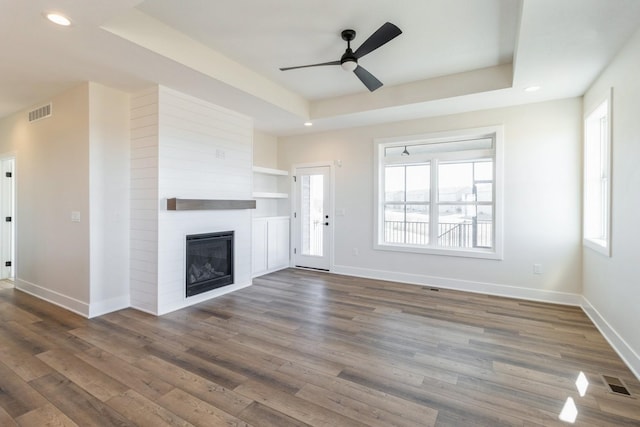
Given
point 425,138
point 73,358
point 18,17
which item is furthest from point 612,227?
point 18,17

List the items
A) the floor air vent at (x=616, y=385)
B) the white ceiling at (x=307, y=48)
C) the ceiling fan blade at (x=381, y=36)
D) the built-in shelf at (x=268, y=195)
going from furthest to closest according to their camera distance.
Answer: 1. the built-in shelf at (x=268, y=195)
2. the ceiling fan blade at (x=381, y=36)
3. the white ceiling at (x=307, y=48)
4. the floor air vent at (x=616, y=385)

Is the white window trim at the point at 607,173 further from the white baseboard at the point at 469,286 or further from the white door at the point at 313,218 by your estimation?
the white door at the point at 313,218

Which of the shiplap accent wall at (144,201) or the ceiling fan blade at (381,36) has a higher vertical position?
the ceiling fan blade at (381,36)

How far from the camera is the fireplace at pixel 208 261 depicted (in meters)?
4.11

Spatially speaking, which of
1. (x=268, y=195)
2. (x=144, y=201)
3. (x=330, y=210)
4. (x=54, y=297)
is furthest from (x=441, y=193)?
(x=54, y=297)

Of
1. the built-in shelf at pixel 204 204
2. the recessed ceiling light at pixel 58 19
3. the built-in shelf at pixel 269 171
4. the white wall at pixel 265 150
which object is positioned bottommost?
the built-in shelf at pixel 204 204

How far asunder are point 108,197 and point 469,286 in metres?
5.09

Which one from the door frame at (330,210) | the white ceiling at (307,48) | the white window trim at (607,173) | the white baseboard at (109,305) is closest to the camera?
the white ceiling at (307,48)

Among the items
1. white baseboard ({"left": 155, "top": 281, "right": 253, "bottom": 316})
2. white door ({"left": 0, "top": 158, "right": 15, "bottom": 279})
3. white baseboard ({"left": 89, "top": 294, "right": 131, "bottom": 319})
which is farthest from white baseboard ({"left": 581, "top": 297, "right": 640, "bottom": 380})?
white door ({"left": 0, "top": 158, "right": 15, "bottom": 279})

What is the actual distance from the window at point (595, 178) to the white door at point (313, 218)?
12.2ft

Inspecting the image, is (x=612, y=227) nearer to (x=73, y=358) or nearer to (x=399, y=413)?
(x=399, y=413)

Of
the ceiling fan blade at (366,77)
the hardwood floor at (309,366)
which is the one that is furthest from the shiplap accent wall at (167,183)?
the ceiling fan blade at (366,77)

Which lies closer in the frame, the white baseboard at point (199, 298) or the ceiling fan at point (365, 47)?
the ceiling fan at point (365, 47)

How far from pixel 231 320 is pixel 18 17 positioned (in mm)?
3191
